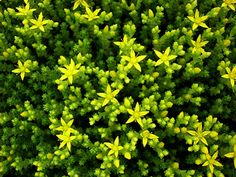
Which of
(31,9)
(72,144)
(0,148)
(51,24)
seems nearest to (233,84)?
(72,144)

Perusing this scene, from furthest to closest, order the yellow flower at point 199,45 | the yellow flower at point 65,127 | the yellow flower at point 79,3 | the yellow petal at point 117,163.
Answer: the yellow flower at point 79,3 < the yellow flower at point 199,45 < the yellow flower at point 65,127 < the yellow petal at point 117,163

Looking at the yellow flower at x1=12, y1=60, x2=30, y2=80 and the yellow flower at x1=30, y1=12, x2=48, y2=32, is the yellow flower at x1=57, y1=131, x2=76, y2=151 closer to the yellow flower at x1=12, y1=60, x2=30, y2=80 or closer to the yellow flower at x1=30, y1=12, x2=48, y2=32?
the yellow flower at x1=12, y1=60, x2=30, y2=80

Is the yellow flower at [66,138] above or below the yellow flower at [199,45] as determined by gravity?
below

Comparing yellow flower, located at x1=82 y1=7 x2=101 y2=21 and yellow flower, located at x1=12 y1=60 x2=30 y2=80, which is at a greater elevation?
yellow flower, located at x1=82 y1=7 x2=101 y2=21

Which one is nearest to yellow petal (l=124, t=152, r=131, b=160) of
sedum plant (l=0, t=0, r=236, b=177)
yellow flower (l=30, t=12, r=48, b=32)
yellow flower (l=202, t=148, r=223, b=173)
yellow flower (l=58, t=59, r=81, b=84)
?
sedum plant (l=0, t=0, r=236, b=177)

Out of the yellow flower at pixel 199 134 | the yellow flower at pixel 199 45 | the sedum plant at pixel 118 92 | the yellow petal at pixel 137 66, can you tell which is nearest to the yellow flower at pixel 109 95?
the sedum plant at pixel 118 92

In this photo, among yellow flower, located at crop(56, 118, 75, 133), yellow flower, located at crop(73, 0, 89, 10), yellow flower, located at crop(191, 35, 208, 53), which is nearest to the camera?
yellow flower, located at crop(56, 118, 75, 133)

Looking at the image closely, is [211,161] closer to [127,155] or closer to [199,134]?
[199,134]

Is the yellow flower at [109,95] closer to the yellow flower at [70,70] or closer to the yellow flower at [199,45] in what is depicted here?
the yellow flower at [70,70]

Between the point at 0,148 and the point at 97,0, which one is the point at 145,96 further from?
the point at 0,148
